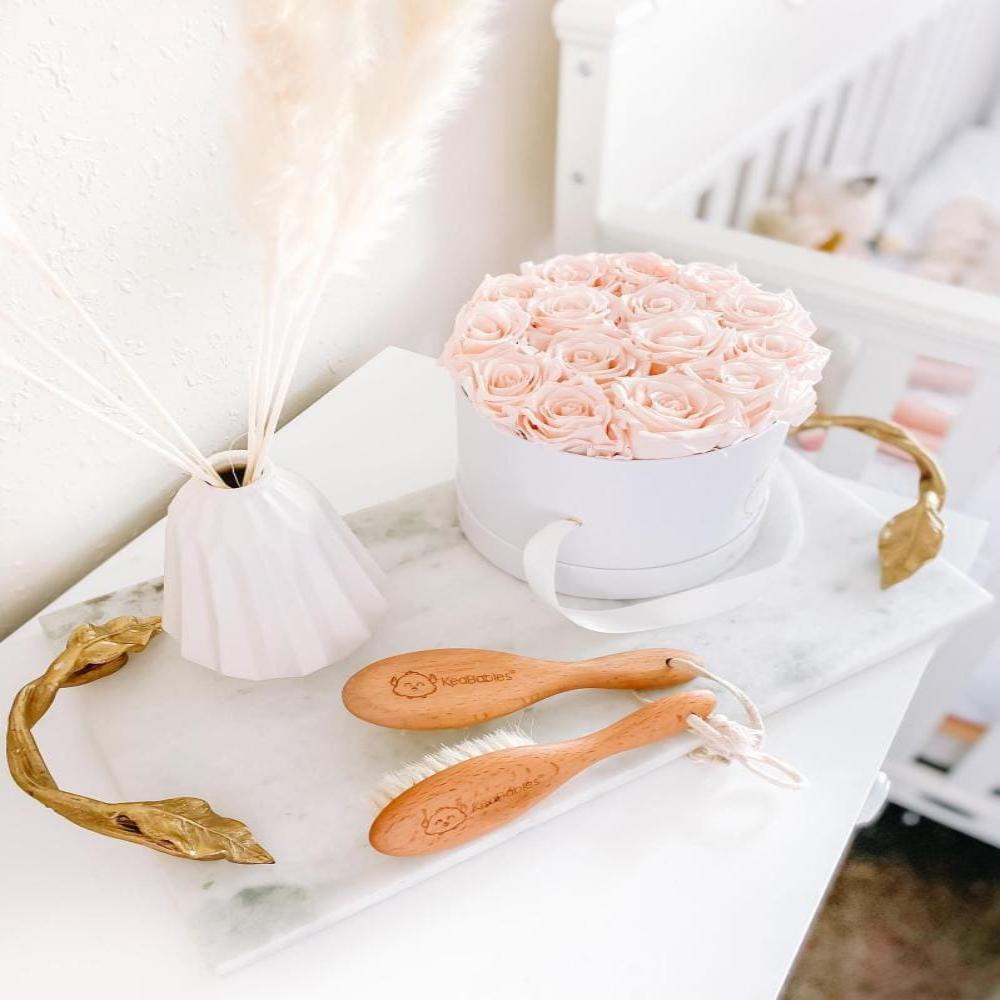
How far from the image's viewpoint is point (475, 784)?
1.44 ft

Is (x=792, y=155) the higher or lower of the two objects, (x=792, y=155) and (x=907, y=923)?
the higher

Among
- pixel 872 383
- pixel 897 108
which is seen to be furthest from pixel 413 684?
pixel 897 108

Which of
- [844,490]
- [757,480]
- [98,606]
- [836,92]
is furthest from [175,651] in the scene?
[836,92]

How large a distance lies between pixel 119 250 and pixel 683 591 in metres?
0.47

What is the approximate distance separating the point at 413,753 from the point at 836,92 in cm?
168

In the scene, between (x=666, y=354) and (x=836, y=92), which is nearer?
(x=666, y=354)

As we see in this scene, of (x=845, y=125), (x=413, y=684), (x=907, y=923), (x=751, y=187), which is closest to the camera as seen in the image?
(x=413, y=684)

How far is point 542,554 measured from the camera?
21.0 inches

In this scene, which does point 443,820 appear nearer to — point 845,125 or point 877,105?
point 845,125

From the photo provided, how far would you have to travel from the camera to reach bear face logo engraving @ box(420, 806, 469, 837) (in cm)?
43

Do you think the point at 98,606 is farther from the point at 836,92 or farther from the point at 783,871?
the point at 836,92

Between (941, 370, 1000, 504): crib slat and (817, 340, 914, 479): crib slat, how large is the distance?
0.07m

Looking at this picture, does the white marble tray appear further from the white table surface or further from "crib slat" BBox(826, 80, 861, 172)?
"crib slat" BBox(826, 80, 861, 172)

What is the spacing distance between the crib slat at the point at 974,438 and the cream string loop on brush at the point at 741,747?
57cm
